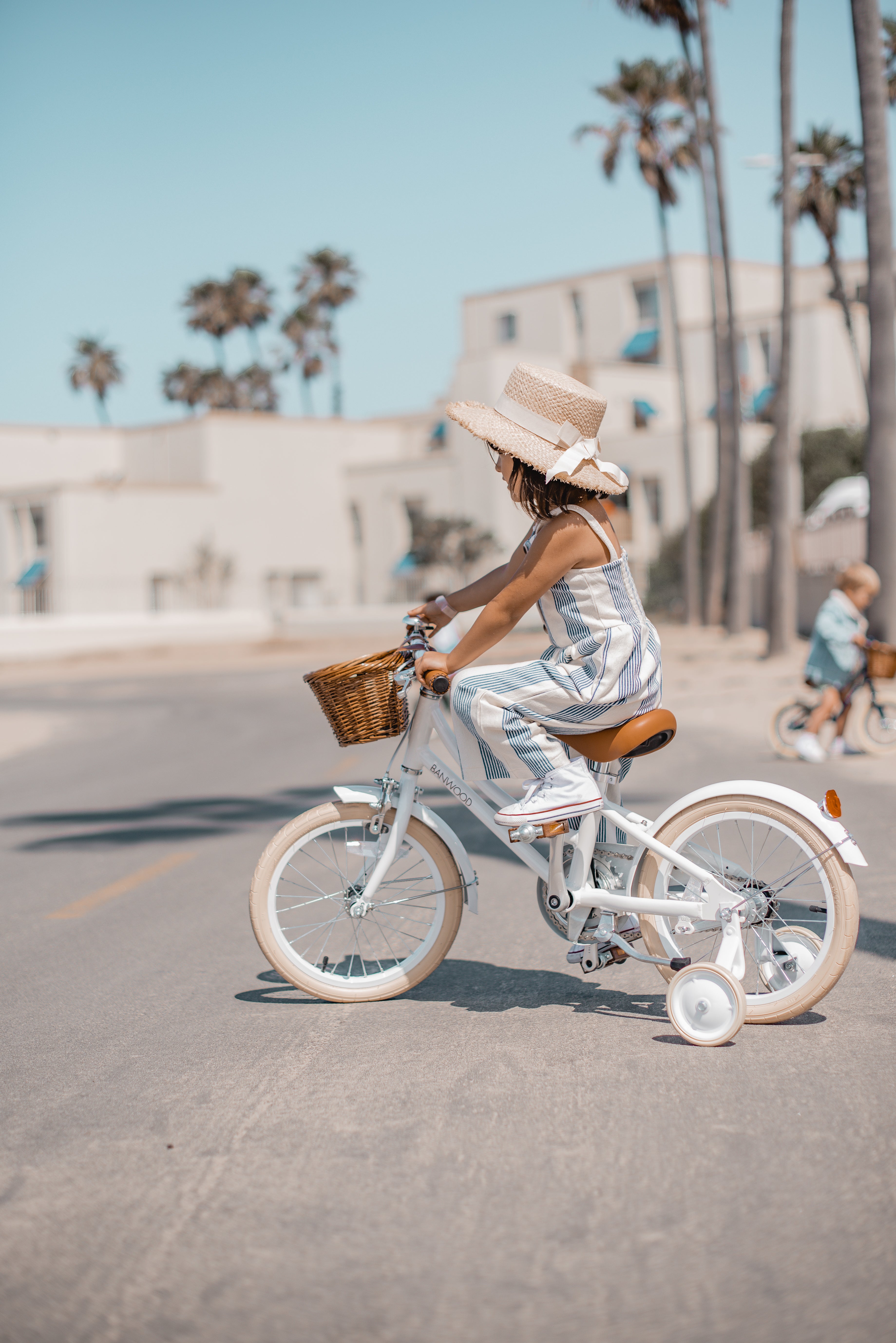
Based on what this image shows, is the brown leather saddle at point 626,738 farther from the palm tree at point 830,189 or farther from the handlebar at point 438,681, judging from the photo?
the palm tree at point 830,189

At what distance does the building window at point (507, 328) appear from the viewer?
8206cm

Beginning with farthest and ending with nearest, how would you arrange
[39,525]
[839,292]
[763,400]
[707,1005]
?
1. [39,525]
2. [763,400]
3. [839,292]
4. [707,1005]

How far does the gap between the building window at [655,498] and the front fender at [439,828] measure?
5561 cm

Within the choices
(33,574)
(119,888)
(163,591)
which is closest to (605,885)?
(119,888)

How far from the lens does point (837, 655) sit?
1225 centimetres

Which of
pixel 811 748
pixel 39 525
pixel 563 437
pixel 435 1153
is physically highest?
pixel 39 525

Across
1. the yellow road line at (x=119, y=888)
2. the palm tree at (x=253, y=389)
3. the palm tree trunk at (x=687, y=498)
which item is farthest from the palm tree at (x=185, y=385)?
the yellow road line at (x=119, y=888)

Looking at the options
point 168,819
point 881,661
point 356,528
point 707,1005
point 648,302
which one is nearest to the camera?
point 707,1005

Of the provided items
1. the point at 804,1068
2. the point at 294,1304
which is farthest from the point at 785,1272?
the point at 804,1068

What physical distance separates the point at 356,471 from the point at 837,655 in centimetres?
6053

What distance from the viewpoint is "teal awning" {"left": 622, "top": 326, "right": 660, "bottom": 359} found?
73312 millimetres

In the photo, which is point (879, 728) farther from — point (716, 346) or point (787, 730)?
point (716, 346)

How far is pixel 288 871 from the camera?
4.99 meters

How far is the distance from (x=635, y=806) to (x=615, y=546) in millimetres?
5716
